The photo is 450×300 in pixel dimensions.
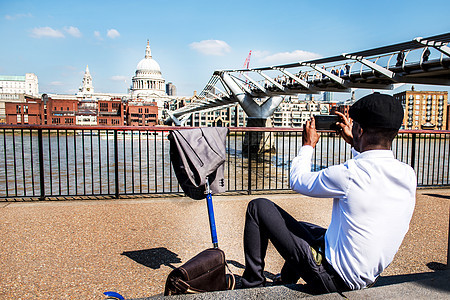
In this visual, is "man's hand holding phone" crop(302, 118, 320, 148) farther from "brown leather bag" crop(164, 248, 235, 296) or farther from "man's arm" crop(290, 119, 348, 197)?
"brown leather bag" crop(164, 248, 235, 296)

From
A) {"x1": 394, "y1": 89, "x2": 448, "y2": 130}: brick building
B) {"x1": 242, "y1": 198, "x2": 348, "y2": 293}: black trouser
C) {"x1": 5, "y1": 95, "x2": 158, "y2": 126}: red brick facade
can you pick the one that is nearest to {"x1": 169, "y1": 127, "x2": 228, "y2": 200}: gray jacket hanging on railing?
{"x1": 242, "y1": 198, "x2": 348, "y2": 293}: black trouser

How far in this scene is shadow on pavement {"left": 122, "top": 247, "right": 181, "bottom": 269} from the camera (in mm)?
2982

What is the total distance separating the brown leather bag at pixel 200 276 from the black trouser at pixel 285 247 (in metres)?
0.16

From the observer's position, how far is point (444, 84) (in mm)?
22453

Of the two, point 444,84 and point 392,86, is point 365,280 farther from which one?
point 392,86

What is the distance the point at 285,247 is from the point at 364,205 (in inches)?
18.8

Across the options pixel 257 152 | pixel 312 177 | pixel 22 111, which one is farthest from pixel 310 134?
pixel 22 111

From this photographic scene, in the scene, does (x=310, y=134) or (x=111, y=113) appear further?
(x=111, y=113)

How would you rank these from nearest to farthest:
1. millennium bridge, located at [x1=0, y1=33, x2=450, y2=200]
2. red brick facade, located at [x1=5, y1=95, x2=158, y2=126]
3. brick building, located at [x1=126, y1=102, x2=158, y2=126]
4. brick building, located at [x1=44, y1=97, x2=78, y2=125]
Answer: millennium bridge, located at [x1=0, y1=33, x2=450, y2=200] < brick building, located at [x1=44, y1=97, x2=78, y2=125] < red brick facade, located at [x1=5, y1=95, x2=158, y2=126] < brick building, located at [x1=126, y1=102, x2=158, y2=126]

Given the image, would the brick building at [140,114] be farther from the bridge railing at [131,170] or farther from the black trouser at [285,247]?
the black trouser at [285,247]

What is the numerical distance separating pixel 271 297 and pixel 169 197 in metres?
3.96

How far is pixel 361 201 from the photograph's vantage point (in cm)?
167

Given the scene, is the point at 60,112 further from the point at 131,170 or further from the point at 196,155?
the point at 196,155

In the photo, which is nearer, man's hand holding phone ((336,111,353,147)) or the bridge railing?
man's hand holding phone ((336,111,353,147))
